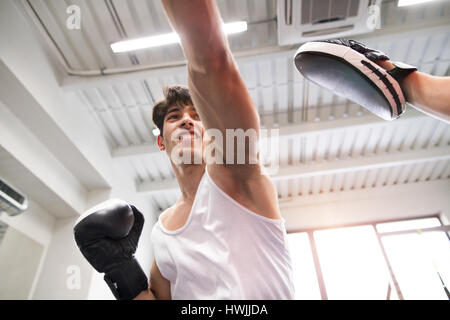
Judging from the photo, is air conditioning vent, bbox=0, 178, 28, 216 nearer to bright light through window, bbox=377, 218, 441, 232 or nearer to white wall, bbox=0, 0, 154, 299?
white wall, bbox=0, 0, 154, 299

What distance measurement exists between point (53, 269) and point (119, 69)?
9.14 feet

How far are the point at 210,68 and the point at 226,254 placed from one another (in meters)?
0.42

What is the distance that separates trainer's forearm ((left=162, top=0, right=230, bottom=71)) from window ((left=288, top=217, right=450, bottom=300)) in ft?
16.6

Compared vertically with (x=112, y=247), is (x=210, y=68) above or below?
above

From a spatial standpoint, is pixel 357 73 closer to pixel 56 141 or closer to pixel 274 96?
pixel 274 96

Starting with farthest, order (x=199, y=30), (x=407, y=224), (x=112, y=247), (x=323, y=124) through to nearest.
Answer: (x=407, y=224), (x=323, y=124), (x=112, y=247), (x=199, y=30)

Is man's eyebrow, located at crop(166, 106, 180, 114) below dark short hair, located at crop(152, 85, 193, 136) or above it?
below

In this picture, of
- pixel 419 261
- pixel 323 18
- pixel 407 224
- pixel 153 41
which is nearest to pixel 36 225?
pixel 153 41

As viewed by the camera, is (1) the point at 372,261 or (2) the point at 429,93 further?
(1) the point at 372,261

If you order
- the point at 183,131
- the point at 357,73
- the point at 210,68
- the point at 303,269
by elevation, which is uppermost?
the point at 303,269

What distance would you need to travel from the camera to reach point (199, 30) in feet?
1.83

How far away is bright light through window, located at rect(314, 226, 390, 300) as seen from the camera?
17.5ft

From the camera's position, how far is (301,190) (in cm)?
614

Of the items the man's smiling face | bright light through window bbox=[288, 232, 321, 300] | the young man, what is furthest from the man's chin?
bright light through window bbox=[288, 232, 321, 300]
